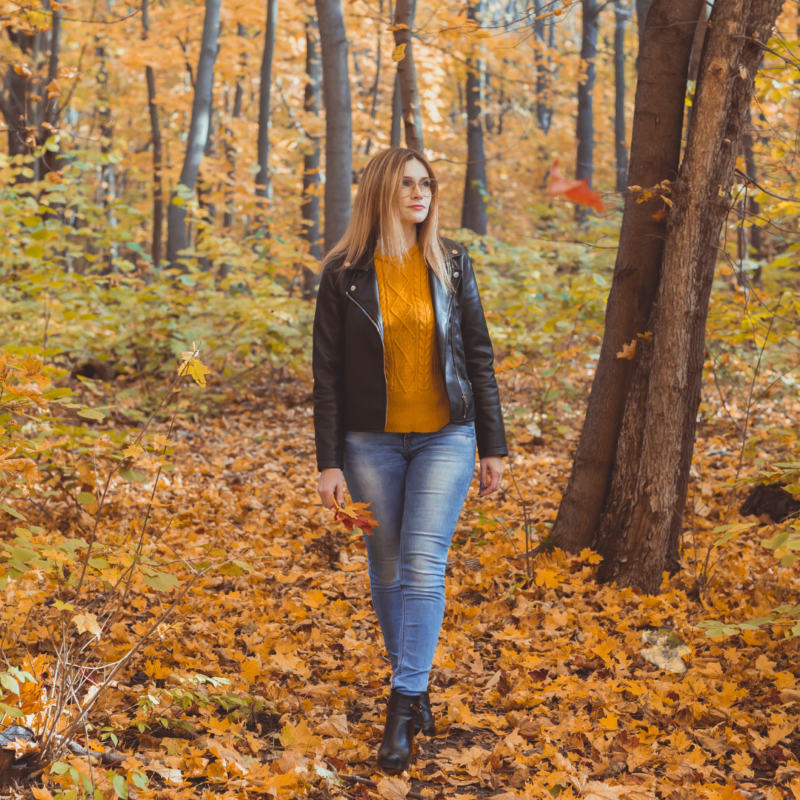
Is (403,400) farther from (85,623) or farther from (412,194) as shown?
(85,623)

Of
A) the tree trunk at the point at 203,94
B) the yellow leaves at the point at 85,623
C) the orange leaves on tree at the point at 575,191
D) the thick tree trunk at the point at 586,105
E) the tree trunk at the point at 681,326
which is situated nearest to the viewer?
the orange leaves on tree at the point at 575,191

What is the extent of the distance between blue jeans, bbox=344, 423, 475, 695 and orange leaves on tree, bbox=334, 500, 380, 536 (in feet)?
0.54

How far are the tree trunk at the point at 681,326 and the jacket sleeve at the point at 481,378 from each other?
119 cm

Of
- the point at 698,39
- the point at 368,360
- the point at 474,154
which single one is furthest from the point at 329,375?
the point at 474,154

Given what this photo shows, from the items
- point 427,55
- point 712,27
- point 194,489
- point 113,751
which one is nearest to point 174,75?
point 427,55

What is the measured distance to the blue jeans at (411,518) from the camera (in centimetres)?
247

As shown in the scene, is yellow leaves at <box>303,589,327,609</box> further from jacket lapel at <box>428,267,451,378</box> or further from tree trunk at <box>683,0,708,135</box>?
tree trunk at <box>683,0,708,135</box>

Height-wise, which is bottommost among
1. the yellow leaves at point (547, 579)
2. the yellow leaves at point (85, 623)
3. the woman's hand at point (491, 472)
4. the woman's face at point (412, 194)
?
the yellow leaves at point (547, 579)

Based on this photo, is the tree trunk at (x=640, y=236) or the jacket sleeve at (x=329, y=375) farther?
the tree trunk at (x=640, y=236)

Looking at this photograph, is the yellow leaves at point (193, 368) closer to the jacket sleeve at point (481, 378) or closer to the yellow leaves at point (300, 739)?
the jacket sleeve at point (481, 378)

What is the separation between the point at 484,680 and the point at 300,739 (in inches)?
35.9

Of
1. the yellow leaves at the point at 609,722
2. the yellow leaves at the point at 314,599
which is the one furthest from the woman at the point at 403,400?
the yellow leaves at the point at 314,599

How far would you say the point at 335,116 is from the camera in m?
7.47

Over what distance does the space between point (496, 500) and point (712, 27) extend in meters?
3.17
